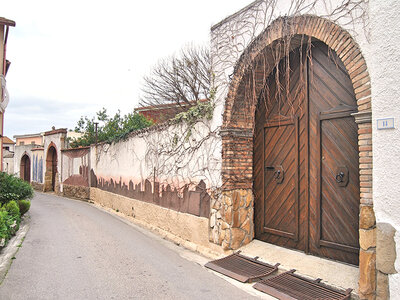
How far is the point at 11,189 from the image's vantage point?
356 inches

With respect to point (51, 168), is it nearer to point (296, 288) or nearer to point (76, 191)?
point (76, 191)

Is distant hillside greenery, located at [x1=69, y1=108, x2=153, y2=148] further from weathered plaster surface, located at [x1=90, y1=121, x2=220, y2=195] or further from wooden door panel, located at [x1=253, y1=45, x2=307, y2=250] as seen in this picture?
wooden door panel, located at [x1=253, y1=45, x2=307, y2=250]

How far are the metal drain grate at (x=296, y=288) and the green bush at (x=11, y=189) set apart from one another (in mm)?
→ 7514

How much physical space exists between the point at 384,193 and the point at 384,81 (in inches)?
45.5

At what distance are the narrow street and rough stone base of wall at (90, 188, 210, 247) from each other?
0.49m

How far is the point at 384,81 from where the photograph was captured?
3.34 m

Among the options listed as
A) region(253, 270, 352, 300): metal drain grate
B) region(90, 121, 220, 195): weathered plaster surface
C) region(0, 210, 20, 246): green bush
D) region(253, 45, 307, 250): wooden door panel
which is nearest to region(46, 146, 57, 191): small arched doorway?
region(90, 121, 220, 195): weathered plaster surface

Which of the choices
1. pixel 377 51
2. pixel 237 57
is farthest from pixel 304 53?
pixel 377 51

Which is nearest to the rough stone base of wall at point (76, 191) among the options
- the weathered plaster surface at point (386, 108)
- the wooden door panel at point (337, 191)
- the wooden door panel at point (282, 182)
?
the wooden door panel at point (282, 182)

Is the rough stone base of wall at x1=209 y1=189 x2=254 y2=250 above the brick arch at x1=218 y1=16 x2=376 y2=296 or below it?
below

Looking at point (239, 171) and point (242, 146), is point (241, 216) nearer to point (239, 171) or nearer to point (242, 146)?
point (239, 171)

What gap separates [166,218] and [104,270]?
112 inches

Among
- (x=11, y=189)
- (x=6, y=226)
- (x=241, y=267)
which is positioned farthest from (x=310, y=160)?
(x=11, y=189)

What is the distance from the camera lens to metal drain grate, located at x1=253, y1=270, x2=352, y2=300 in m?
3.76
